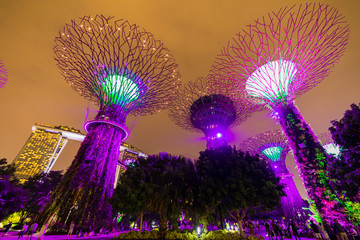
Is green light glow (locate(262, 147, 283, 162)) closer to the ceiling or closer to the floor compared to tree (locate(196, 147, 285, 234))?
closer to the ceiling

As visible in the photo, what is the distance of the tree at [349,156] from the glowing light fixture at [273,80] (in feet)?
22.2

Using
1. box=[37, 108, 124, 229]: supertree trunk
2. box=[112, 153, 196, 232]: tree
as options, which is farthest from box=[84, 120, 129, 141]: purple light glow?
box=[112, 153, 196, 232]: tree

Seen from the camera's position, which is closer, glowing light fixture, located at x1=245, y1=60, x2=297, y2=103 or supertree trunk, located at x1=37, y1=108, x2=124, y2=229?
supertree trunk, located at x1=37, y1=108, x2=124, y2=229

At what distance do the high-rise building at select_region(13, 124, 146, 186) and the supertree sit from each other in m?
47.8

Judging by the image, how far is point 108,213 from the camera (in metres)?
Answer: 17.5

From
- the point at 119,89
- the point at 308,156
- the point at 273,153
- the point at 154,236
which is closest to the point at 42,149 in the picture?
the point at 119,89

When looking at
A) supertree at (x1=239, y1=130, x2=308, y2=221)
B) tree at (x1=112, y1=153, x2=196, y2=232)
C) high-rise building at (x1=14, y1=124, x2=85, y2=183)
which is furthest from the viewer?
high-rise building at (x1=14, y1=124, x2=85, y2=183)

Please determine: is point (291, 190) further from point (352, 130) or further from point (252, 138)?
point (352, 130)

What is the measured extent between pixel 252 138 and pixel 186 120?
23240 millimetres

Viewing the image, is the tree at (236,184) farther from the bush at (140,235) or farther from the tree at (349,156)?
the bush at (140,235)

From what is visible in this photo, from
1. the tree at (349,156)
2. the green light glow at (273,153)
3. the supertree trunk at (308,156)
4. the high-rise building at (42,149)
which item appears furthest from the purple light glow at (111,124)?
the high-rise building at (42,149)

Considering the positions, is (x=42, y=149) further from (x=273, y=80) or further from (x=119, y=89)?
(x=273, y=80)

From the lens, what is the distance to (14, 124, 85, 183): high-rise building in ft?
207

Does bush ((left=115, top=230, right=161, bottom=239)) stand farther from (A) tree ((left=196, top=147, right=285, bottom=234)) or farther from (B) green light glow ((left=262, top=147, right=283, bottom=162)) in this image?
(B) green light glow ((left=262, top=147, right=283, bottom=162))
